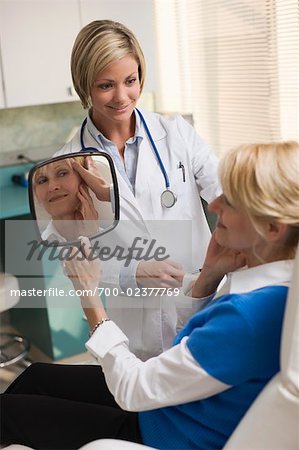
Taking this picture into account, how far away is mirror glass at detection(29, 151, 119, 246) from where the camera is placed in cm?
130

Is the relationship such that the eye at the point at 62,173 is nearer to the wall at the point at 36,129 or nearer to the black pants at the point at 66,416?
the black pants at the point at 66,416

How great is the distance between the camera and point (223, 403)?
38.2 inches

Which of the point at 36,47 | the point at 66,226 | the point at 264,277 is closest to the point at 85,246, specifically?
the point at 66,226

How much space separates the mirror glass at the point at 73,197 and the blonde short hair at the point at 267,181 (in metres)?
0.48

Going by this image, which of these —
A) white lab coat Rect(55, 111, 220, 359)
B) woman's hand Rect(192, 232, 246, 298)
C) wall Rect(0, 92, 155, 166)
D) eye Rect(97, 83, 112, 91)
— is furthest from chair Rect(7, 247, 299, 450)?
wall Rect(0, 92, 155, 166)

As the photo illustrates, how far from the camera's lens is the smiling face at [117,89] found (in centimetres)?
132

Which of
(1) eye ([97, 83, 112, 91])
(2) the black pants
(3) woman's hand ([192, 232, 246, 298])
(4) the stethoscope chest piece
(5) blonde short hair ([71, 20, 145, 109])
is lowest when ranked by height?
(2) the black pants

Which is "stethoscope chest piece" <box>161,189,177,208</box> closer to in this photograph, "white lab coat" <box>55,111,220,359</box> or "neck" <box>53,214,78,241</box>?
"white lab coat" <box>55,111,220,359</box>

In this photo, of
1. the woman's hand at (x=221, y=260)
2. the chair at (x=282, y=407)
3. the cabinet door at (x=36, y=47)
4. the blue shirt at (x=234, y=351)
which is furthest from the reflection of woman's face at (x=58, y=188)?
the cabinet door at (x=36, y=47)

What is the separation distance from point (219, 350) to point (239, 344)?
Answer: 0.11ft

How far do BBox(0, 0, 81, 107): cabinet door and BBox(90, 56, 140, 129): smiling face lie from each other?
121 cm

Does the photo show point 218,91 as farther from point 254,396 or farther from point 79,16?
point 254,396

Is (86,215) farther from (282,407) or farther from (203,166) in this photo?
(282,407)

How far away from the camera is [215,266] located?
1.21m
